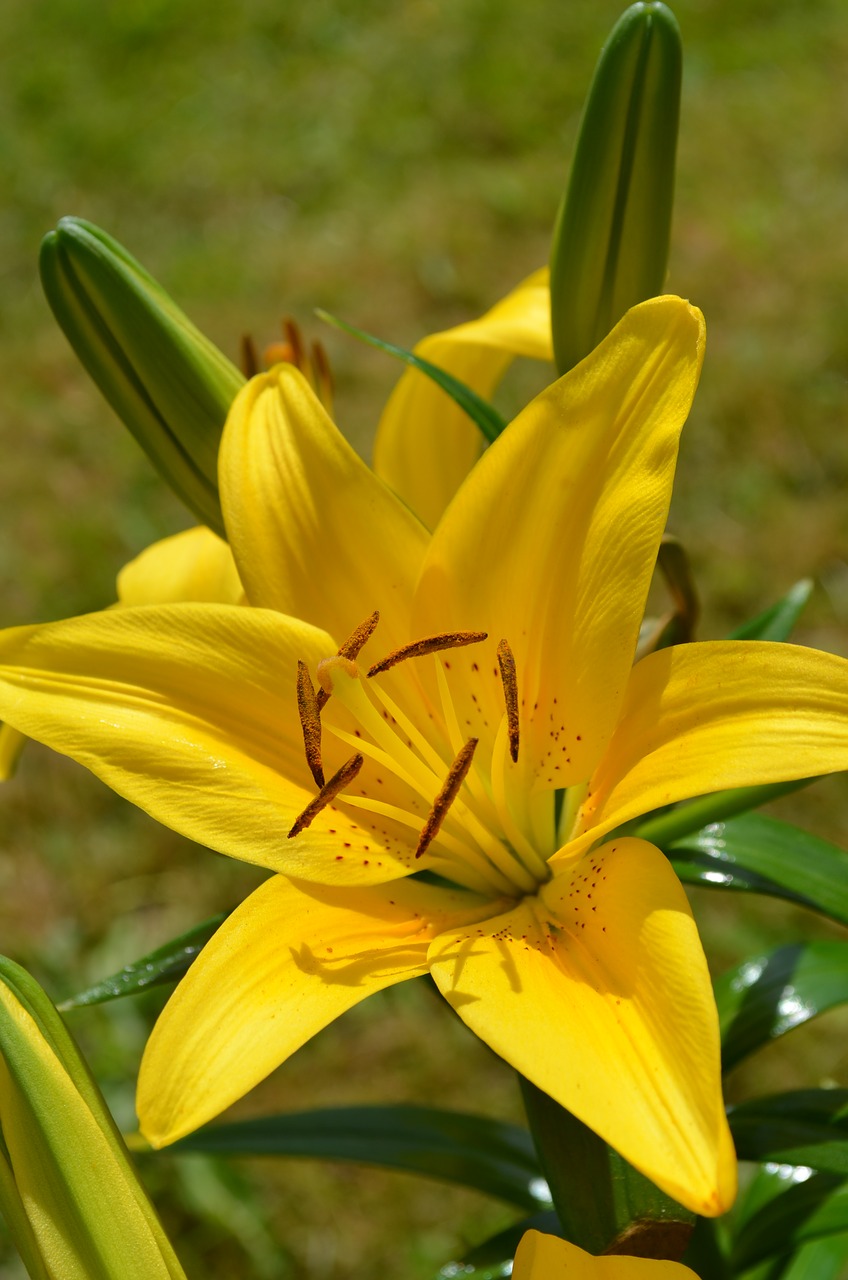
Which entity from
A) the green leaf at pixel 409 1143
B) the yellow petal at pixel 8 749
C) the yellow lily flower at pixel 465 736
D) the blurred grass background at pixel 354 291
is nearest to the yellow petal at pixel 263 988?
the yellow lily flower at pixel 465 736

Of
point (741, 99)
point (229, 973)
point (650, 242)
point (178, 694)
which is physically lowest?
point (229, 973)

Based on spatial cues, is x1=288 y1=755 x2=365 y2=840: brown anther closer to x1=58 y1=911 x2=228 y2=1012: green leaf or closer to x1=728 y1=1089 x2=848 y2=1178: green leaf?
x1=58 y1=911 x2=228 y2=1012: green leaf

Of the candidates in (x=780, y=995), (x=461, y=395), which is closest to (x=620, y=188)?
(x=461, y=395)

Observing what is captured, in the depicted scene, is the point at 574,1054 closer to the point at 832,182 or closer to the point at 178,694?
the point at 178,694

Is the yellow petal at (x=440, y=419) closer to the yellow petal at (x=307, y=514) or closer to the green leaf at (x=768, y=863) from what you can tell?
the yellow petal at (x=307, y=514)

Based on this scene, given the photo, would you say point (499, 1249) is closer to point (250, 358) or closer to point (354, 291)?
point (250, 358)

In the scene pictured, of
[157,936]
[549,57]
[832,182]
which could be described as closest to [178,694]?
[157,936]
